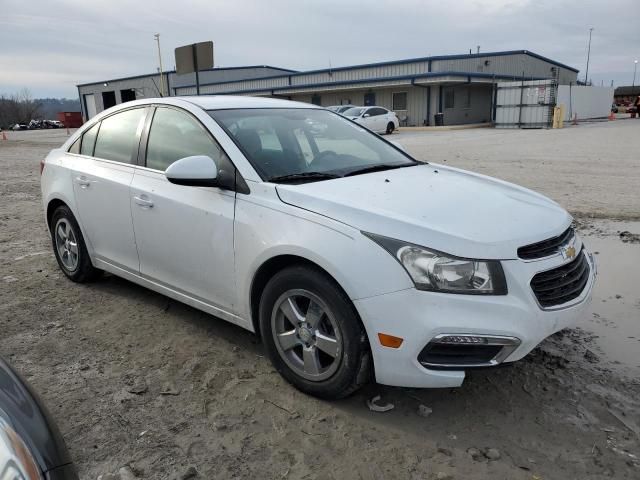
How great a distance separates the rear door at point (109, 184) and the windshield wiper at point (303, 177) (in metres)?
1.39

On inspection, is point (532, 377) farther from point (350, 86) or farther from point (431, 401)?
point (350, 86)

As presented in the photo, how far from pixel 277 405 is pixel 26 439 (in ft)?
5.43

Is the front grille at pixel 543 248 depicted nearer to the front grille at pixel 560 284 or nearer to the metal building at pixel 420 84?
the front grille at pixel 560 284

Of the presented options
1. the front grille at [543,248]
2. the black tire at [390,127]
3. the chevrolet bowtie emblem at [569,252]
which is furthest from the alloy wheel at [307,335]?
the black tire at [390,127]

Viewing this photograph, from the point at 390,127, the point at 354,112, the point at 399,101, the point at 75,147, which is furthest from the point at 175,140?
the point at 399,101

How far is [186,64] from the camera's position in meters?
10.5

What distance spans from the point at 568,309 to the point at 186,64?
370 inches

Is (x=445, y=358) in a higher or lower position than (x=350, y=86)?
lower

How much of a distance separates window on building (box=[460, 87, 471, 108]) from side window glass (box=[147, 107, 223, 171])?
3460 cm

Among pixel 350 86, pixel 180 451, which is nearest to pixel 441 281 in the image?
pixel 180 451

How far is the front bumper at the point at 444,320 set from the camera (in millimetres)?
2531

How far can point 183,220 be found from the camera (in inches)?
141

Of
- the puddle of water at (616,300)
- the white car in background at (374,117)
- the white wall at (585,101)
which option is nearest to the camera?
the puddle of water at (616,300)

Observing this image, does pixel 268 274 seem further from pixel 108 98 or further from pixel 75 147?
pixel 108 98
